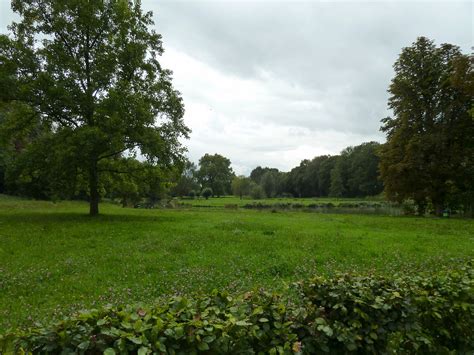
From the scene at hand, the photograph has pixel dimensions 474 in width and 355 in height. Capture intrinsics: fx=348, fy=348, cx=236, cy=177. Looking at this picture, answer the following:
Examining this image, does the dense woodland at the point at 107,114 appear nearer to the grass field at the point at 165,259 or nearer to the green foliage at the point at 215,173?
the grass field at the point at 165,259

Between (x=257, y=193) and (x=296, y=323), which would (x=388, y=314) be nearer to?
(x=296, y=323)

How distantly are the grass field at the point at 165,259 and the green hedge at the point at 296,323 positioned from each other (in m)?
4.18

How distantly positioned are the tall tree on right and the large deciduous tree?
2141cm

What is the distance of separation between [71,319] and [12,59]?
80.0 ft

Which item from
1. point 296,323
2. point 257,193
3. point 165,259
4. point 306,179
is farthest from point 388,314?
point 306,179

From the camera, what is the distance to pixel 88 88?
72.5 feet

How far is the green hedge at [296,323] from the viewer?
249 centimetres

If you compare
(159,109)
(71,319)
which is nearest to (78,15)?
(159,109)

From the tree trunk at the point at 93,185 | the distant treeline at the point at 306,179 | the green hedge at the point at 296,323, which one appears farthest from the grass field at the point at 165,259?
the distant treeline at the point at 306,179

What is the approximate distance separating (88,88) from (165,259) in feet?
51.3

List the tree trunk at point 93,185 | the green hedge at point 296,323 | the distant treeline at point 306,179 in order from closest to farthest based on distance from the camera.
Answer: the green hedge at point 296,323 → the tree trunk at point 93,185 → the distant treeline at point 306,179

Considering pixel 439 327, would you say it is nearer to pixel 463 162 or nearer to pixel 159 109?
pixel 159 109

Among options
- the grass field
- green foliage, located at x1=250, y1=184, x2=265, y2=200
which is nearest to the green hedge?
the grass field

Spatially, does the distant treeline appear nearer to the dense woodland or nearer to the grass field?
the dense woodland
